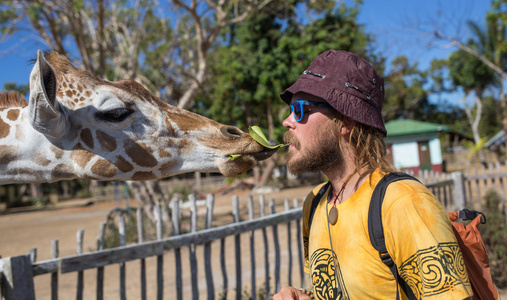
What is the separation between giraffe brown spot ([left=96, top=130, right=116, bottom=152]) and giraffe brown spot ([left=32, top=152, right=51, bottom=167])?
276mm

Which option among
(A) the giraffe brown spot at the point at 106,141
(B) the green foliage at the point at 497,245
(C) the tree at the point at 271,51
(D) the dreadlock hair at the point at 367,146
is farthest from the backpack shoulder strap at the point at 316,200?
(C) the tree at the point at 271,51

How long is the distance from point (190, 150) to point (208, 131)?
0.14m

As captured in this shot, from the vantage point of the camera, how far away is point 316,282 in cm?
151

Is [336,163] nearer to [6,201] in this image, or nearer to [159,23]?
[159,23]

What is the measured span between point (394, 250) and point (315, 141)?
556 millimetres

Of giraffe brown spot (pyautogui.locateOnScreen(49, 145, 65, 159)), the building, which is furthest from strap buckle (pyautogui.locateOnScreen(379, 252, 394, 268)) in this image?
the building

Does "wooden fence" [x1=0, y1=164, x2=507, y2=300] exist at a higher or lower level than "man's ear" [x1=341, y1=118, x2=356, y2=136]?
lower

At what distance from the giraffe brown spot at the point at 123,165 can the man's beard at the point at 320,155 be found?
875 mm

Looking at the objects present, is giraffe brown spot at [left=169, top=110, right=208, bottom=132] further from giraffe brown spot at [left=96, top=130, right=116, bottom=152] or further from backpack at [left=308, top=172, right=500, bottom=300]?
backpack at [left=308, top=172, right=500, bottom=300]

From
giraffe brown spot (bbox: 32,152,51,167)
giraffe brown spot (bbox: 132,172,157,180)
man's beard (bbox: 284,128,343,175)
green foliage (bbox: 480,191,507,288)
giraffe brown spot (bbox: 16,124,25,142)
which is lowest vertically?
green foliage (bbox: 480,191,507,288)

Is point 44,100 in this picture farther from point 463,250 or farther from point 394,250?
point 463,250

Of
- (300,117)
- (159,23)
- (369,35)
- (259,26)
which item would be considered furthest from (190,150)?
(369,35)

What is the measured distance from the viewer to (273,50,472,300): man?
114cm

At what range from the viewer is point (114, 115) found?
6.01 ft
